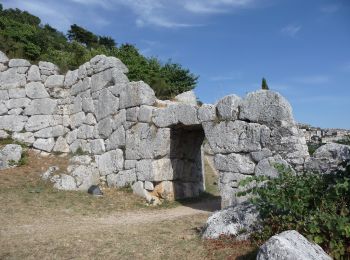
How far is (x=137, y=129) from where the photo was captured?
11.9 metres

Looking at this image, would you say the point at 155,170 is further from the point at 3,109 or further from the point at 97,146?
the point at 3,109

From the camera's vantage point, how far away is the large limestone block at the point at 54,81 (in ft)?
47.8

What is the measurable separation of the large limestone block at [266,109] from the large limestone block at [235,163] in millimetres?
945

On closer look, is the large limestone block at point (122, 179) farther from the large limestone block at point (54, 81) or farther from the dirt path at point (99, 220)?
the large limestone block at point (54, 81)

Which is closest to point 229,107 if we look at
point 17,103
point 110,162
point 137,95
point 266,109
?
point 266,109

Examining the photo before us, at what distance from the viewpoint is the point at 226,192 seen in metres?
9.61

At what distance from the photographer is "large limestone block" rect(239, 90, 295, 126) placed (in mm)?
8758

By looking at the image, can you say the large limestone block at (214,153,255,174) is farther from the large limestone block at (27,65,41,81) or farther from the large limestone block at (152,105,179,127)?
the large limestone block at (27,65,41,81)

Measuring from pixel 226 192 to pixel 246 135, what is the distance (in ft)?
4.92

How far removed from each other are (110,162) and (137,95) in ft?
7.90

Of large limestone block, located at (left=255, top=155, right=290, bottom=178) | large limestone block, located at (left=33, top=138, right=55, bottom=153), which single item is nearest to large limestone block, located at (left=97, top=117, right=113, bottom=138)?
large limestone block, located at (left=33, top=138, right=55, bottom=153)

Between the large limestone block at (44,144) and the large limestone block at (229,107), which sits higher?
the large limestone block at (229,107)

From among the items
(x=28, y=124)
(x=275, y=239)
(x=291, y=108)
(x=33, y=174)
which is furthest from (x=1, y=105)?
(x=275, y=239)

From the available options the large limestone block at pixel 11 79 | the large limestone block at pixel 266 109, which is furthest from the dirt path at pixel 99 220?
the large limestone block at pixel 11 79
